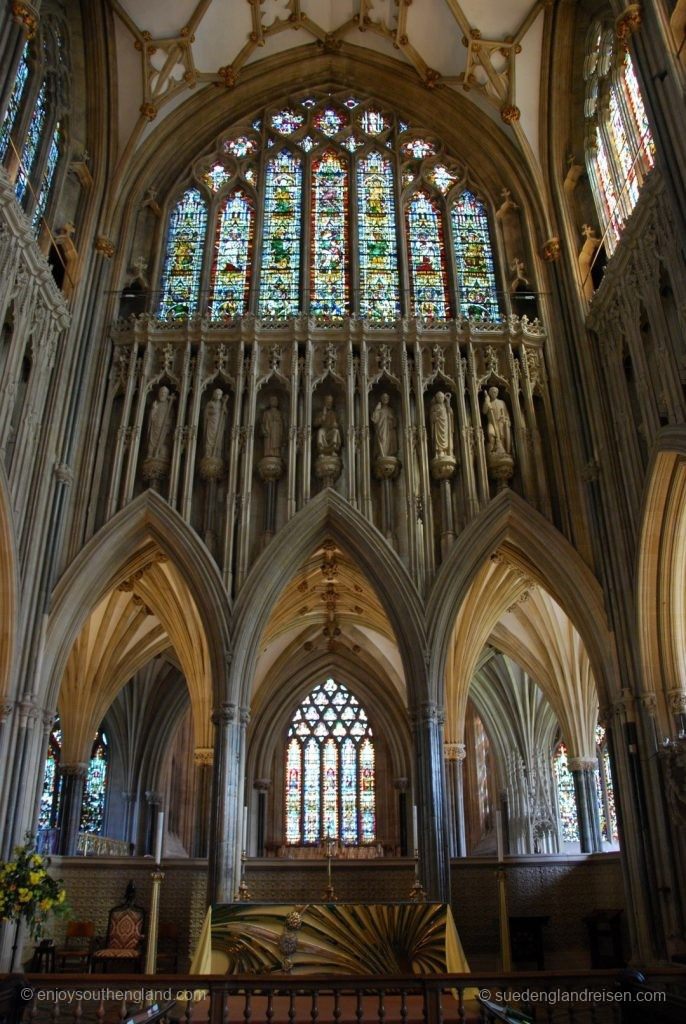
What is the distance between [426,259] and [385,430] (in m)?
4.75

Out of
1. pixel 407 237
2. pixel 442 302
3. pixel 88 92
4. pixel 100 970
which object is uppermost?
pixel 88 92

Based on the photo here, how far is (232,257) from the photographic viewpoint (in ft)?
58.8

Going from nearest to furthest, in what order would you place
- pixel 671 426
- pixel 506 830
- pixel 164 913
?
pixel 671 426 < pixel 164 913 < pixel 506 830

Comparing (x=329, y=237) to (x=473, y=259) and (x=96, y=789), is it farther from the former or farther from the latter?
(x=96, y=789)

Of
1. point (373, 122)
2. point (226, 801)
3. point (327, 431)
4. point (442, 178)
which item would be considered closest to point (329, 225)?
point (442, 178)

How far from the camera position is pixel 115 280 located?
16797mm

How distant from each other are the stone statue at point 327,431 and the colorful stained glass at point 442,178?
6.43 m

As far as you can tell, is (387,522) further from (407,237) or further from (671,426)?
(407,237)

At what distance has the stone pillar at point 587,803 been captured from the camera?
18312 mm

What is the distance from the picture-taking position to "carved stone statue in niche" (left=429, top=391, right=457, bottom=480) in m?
14.7

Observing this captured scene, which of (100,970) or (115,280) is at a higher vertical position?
(115,280)

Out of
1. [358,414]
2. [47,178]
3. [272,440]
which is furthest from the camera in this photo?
[47,178]

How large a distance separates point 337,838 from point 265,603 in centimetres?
1072

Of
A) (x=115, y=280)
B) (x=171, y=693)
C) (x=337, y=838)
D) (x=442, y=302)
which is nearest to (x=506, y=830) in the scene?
(x=337, y=838)
